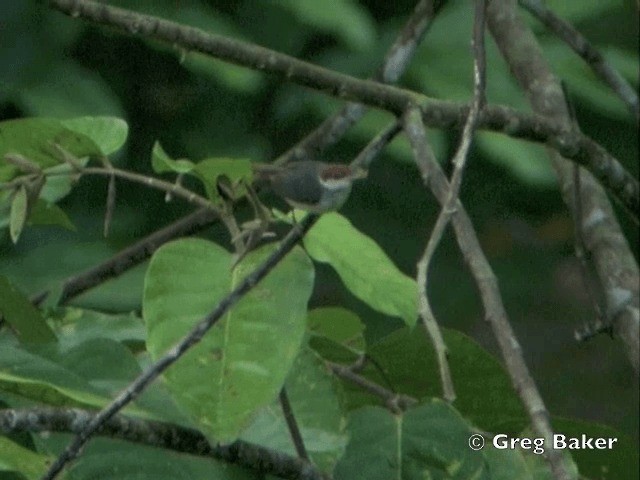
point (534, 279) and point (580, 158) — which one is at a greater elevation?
point (580, 158)

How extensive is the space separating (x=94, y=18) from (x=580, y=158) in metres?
0.51

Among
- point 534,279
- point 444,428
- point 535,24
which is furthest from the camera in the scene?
point 534,279

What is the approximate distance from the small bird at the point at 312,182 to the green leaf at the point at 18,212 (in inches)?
7.4

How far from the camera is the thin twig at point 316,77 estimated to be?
1069 mm

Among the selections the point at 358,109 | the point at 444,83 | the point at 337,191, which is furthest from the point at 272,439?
the point at 444,83

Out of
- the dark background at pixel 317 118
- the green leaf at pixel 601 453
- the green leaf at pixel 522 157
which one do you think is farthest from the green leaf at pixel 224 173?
the green leaf at pixel 522 157

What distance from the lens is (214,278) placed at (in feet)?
3.19

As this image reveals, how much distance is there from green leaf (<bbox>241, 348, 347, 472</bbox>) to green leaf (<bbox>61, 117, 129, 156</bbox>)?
261mm

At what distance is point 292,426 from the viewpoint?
959 mm

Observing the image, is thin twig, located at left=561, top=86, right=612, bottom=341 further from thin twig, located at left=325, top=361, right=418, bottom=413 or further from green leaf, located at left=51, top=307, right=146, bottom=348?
green leaf, located at left=51, top=307, right=146, bottom=348

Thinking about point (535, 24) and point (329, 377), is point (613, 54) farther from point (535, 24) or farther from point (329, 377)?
point (329, 377)

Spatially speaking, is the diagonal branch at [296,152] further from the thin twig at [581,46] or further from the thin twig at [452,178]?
the thin twig at [452,178]

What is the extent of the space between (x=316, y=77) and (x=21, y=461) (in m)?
0.40

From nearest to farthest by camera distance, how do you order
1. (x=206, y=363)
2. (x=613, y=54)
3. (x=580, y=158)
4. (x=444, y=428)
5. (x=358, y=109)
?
(x=206, y=363) → (x=444, y=428) → (x=580, y=158) → (x=358, y=109) → (x=613, y=54)
